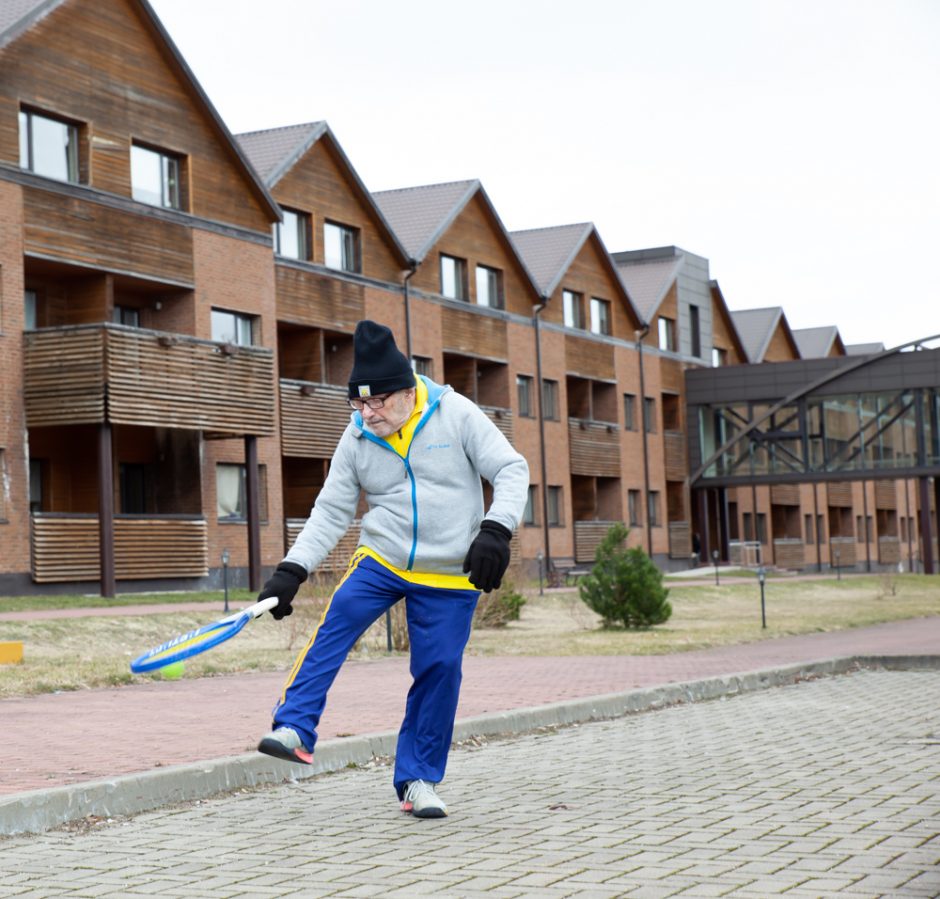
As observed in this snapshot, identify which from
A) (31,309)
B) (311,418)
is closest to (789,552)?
(311,418)

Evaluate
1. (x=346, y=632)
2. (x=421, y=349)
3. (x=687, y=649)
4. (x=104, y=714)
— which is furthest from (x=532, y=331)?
(x=346, y=632)

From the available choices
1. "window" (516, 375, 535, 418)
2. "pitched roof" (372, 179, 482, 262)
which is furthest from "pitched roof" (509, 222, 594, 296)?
Answer: "pitched roof" (372, 179, 482, 262)

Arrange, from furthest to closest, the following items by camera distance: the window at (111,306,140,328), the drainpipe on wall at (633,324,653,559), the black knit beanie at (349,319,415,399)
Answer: the drainpipe on wall at (633,324,653,559), the window at (111,306,140,328), the black knit beanie at (349,319,415,399)

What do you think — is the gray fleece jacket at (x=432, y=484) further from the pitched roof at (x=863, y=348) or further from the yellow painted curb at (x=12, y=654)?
the pitched roof at (x=863, y=348)

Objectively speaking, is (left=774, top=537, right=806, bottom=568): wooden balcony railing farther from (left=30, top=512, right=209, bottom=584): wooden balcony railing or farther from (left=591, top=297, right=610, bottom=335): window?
(left=30, top=512, right=209, bottom=584): wooden balcony railing

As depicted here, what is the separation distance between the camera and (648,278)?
189ft

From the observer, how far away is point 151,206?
30000 mm

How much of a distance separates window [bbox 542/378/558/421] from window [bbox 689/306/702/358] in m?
12.4

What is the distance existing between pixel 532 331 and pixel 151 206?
18217 millimetres

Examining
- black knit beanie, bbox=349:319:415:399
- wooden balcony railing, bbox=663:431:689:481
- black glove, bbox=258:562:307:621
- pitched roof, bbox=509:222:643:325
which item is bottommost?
black glove, bbox=258:562:307:621

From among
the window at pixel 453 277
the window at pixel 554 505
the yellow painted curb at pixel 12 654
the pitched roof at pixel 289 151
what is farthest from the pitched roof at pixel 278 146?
the yellow painted curb at pixel 12 654

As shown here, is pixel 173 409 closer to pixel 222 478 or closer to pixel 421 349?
pixel 222 478

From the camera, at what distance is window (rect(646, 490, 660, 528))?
176 ft

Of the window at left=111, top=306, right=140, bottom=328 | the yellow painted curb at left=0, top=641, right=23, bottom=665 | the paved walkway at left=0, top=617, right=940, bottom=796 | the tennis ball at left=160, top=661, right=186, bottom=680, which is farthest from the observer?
the window at left=111, top=306, right=140, bottom=328
